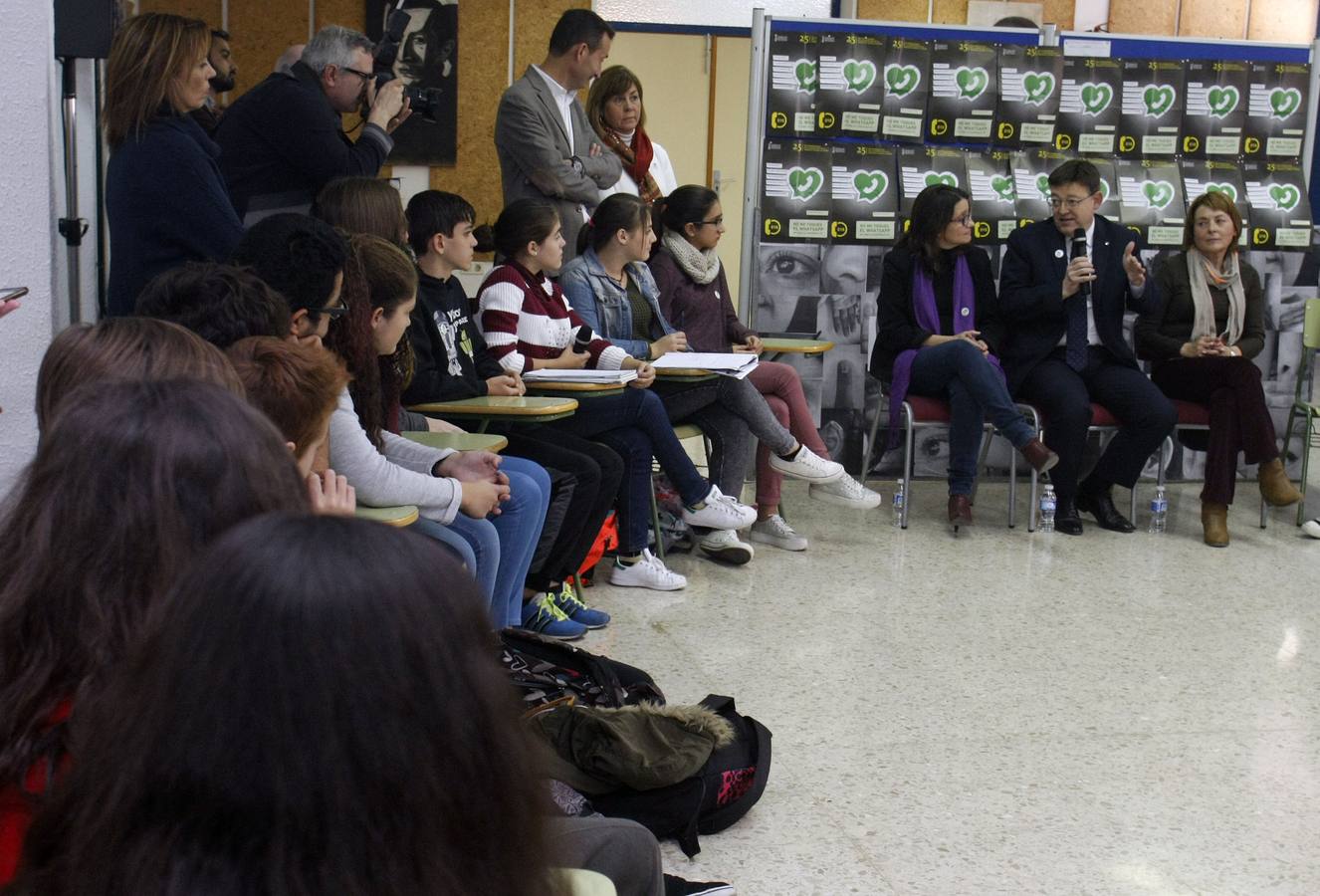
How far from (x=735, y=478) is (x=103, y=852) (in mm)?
3898

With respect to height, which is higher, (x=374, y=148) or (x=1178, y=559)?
(x=374, y=148)

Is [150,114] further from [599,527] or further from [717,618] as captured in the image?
[717,618]

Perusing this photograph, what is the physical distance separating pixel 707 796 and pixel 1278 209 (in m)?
4.47

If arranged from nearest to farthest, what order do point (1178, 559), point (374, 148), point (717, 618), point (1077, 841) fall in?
point (1077, 841) < point (374, 148) < point (717, 618) < point (1178, 559)

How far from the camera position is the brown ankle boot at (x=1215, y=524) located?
4785mm

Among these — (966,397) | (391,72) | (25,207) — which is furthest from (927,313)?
(25,207)

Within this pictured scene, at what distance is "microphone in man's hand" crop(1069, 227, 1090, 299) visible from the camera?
5066 mm

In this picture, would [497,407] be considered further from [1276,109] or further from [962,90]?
[1276,109]

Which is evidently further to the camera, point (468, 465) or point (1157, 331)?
point (1157, 331)

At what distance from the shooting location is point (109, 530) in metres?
1.01

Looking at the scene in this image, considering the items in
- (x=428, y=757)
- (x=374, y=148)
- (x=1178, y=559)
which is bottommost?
(x=1178, y=559)

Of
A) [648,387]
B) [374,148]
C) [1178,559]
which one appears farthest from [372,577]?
[1178,559]

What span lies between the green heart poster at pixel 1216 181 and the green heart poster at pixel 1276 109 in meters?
0.13

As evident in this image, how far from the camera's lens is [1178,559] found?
4.58 meters
